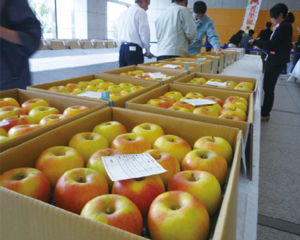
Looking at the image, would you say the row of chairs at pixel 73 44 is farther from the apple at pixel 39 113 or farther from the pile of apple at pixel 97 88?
the apple at pixel 39 113

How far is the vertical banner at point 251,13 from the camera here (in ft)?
28.7

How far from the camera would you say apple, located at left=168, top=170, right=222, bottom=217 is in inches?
27.2

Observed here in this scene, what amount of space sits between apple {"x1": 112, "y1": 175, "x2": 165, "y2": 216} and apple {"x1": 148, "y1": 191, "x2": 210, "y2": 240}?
5 centimetres

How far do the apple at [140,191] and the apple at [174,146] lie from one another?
9.9 inches

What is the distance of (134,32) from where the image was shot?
3.52 m

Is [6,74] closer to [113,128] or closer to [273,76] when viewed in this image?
[113,128]

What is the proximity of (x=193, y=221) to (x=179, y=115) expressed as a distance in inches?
27.5

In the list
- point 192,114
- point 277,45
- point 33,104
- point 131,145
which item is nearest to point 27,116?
point 33,104

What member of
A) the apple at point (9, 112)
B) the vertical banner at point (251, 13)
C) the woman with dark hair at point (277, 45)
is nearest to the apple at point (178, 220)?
the apple at point (9, 112)

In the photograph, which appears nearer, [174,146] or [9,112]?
[174,146]

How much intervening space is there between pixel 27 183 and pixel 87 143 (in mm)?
297

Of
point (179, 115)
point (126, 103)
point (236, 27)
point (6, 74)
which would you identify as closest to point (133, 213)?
point (179, 115)

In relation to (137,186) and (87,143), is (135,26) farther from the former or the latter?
(137,186)

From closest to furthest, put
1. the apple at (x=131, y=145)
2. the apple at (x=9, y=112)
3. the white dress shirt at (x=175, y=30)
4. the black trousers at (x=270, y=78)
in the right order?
the apple at (x=131, y=145)
the apple at (x=9, y=112)
the white dress shirt at (x=175, y=30)
the black trousers at (x=270, y=78)
